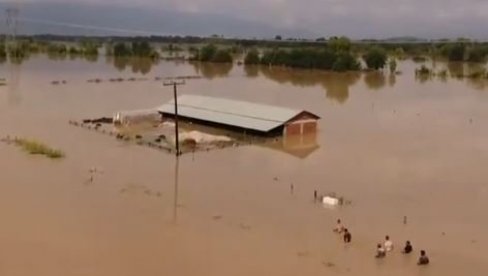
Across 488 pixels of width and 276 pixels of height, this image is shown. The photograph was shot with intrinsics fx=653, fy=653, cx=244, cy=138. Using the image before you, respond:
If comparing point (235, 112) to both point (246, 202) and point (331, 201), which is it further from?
point (331, 201)

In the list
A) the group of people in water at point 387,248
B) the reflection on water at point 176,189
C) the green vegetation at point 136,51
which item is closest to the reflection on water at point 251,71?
the green vegetation at point 136,51

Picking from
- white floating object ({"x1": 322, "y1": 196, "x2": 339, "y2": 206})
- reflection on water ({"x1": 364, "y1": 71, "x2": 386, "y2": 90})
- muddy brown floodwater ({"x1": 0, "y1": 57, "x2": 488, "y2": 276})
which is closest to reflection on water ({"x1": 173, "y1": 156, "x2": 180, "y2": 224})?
muddy brown floodwater ({"x1": 0, "y1": 57, "x2": 488, "y2": 276})

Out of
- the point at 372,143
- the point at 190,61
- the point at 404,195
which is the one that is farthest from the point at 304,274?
the point at 190,61

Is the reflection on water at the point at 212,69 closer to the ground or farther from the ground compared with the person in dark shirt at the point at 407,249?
farther from the ground

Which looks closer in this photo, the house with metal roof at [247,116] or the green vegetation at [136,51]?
the house with metal roof at [247,116]

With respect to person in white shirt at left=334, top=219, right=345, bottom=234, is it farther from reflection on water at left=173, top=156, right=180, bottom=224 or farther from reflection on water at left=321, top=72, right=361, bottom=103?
reflection on water at left=321, top=72, right=361, bottom=103

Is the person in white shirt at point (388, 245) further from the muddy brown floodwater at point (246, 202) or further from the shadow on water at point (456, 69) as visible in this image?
the shadow on water at point (456, 69)
